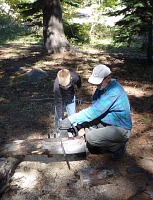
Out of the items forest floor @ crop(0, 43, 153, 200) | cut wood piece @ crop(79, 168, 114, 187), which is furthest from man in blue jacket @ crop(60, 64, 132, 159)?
cut wood piece @ crop(79, 168, 114, 187)

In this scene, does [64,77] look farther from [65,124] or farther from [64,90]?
[65,124]

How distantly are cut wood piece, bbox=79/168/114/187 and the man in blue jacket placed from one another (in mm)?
559

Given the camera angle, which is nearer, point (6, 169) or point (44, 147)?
point (6, 169)

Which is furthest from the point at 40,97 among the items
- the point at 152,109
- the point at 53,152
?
the point at 53,152

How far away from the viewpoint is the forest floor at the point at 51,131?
15.4 feet

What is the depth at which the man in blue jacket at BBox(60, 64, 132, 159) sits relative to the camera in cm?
491

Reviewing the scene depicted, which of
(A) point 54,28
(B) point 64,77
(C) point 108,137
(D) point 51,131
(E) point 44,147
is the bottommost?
(D) point 51,131

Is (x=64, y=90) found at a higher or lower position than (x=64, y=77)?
lower

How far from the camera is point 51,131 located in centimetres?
703

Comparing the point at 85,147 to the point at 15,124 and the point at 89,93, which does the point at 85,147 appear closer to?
the point at 15,124

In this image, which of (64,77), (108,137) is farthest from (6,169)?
(64,77)

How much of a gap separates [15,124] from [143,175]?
3820 millimetres

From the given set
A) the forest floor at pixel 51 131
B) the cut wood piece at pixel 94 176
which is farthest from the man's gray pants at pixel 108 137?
the cut wood piece at pixel 94 176

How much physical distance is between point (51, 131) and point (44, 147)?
5.56 feet
